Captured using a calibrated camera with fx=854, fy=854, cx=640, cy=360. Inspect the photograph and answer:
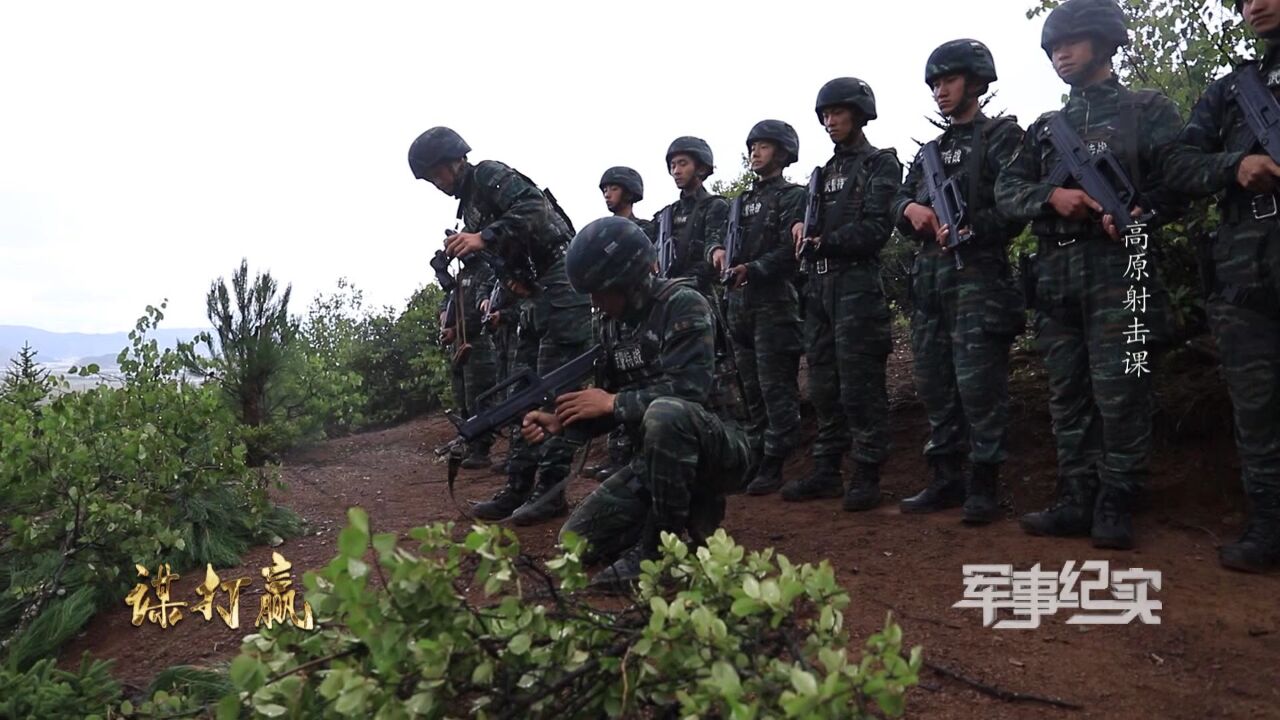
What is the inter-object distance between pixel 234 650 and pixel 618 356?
1.77 meters

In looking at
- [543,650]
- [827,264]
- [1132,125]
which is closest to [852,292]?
[827,264]

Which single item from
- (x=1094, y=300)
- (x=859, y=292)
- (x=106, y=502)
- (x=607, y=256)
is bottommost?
(x=106, y=502)

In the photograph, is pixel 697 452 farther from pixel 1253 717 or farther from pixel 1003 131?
pixel 1003 131

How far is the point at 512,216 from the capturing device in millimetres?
4738

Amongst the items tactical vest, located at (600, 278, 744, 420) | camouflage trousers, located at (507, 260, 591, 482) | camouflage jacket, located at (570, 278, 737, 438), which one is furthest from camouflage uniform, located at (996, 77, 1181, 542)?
camouflage trousers, located at (507, 260, 591, 482)

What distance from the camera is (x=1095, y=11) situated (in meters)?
3.61

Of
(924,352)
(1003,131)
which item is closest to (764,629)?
(924,352)

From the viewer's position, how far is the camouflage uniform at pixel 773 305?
514 centimetres

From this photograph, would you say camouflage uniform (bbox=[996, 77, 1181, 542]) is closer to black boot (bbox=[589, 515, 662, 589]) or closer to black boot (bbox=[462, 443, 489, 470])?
black boot (bbox=[589, 515, 662, 589])

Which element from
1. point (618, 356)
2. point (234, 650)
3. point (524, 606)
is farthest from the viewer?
point (618, 356)

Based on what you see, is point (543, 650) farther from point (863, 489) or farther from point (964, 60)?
point (964, 60)

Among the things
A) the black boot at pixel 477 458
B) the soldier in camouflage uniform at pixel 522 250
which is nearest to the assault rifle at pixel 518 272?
the soldier in camouflage uniform at pixel 522 250

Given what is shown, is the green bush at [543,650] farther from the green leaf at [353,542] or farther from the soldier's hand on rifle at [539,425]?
the soldier's hand on rifle at [539,425]

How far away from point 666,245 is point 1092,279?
11.4 ft
